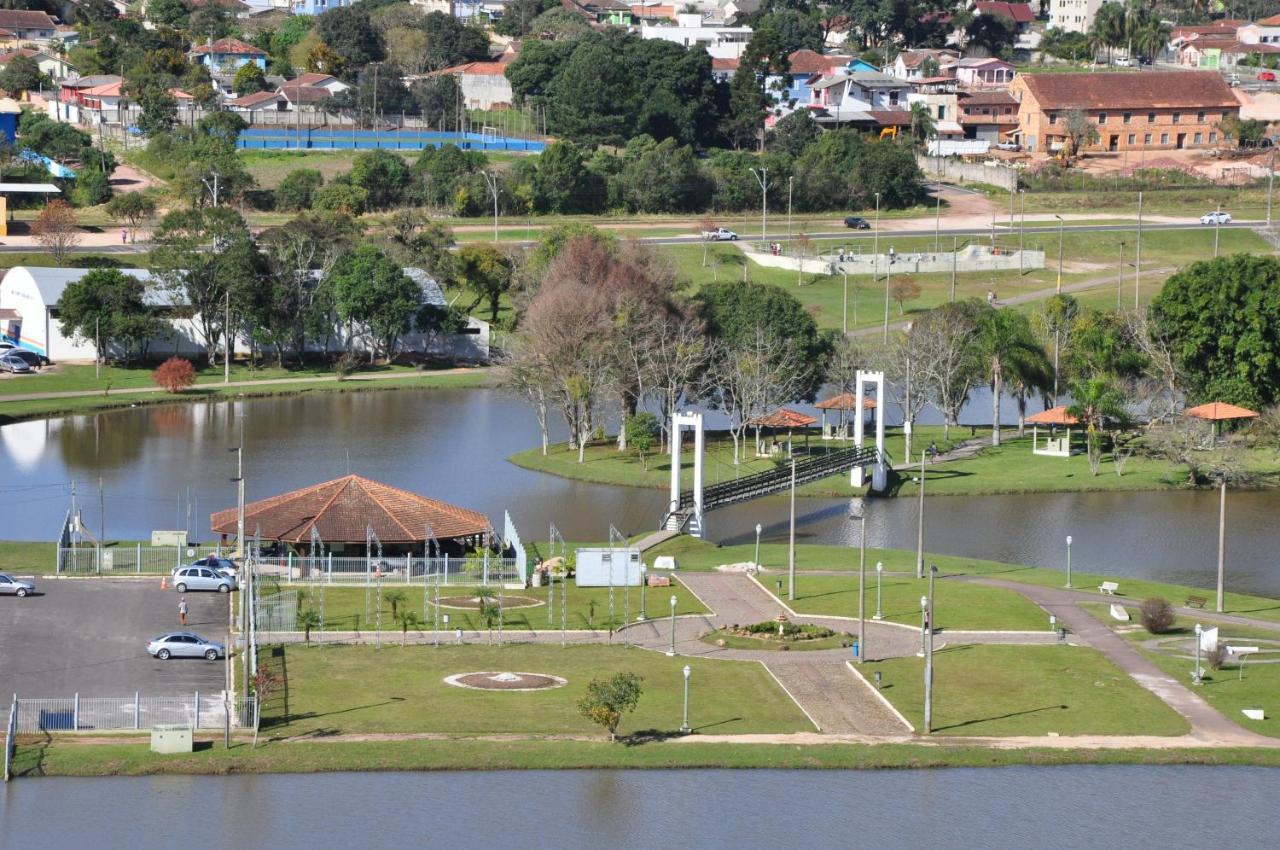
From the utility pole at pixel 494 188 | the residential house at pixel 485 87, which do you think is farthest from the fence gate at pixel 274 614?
the residential house at pixel 485 87

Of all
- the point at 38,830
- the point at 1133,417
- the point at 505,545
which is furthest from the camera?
the point at 1133,417

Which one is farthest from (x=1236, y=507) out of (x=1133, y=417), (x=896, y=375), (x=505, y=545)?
(x=505, y=545)

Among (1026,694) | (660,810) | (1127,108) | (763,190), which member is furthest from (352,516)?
(1127,108)

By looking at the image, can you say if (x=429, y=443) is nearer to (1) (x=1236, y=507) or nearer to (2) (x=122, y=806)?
(1) (x=1236, y=507)

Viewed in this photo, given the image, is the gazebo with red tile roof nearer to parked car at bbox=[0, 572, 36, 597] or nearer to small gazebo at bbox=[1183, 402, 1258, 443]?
parked car at bbox=[0, 572, 36, 597]

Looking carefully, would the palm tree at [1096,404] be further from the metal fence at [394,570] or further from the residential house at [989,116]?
the residential house at [989,116]

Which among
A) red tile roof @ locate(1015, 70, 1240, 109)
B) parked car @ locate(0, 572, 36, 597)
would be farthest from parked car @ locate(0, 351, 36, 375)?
red tile roof @ locate(1015, 70, 1240, 109)
